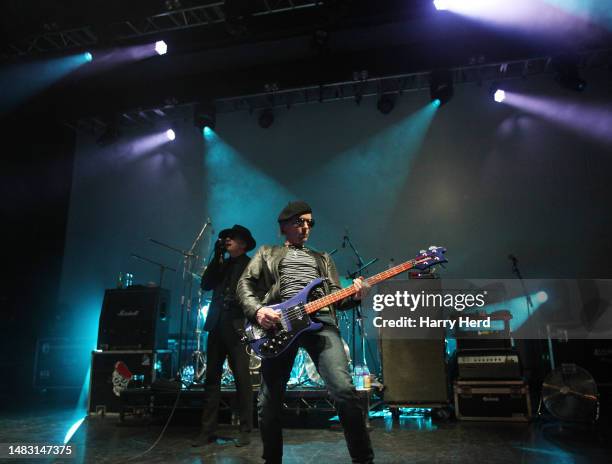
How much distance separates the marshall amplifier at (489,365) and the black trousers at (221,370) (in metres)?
2.63

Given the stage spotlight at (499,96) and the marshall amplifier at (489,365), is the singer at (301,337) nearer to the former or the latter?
the marshall amplifier at (489,365)

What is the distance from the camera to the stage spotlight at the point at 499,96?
7.62 meters

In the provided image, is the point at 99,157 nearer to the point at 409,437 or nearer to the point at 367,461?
the point at 409,437

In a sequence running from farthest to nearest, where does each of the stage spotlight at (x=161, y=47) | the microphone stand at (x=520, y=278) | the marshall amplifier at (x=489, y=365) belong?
the stage spotlight at (x=161, y=47) → the microphone stand at (x=520, y=278) → the marshall amplifier at (x=489, y=365)

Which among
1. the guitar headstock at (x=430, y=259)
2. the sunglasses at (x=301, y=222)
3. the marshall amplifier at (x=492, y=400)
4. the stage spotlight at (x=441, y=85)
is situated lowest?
the marshall amplifier at (x=492, y=400)

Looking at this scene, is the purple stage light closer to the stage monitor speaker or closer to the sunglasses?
the stage monitor speaker

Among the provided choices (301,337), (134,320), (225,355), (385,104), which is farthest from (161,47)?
(301,337)

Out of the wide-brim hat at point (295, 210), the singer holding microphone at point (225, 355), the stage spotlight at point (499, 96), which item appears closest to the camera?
the wide-brim hat at point (295, 210)

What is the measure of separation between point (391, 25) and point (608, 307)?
17.4ft

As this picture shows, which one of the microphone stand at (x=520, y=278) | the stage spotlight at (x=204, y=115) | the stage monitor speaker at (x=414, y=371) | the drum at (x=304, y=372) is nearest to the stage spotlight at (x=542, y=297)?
the microphone stand at (x=520, y=278)

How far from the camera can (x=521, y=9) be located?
21.1 feet

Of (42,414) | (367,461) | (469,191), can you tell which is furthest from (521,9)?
(42,414)

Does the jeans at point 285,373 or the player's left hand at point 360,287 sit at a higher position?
the player's left hand at point 360,287

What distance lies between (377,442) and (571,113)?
6.47 meters
